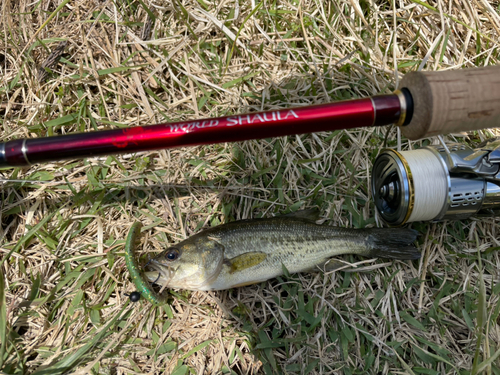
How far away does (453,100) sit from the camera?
2.02m

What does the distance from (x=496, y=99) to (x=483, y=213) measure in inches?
39.3

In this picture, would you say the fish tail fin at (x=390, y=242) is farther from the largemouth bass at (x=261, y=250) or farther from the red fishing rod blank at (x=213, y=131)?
the red fishing rod blank at (x=213, y=131)

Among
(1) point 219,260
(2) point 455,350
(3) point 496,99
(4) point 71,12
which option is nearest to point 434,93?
(3) point 496,99

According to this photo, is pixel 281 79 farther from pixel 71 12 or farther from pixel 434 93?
pixel 71 12

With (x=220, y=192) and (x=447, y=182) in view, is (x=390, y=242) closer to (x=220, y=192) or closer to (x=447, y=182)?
(x=447, y=182)

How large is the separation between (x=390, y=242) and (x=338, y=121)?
124 centimetres

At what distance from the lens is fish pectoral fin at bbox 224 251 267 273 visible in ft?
8.63

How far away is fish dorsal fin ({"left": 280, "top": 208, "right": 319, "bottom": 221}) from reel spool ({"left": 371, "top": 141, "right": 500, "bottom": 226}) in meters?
0.64

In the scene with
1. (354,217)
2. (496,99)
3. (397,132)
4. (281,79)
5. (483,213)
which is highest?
(496,99)

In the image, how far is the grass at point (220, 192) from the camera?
2.74 meters

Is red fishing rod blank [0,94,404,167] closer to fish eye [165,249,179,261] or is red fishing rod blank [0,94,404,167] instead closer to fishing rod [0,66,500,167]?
fishing rod [0,66,500,167]

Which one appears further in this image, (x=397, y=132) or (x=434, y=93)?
(x=397, y=132)

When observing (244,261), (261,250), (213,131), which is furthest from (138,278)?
(213,131)

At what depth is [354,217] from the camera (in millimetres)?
2955
